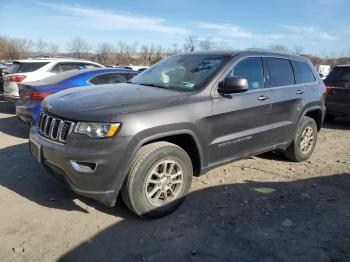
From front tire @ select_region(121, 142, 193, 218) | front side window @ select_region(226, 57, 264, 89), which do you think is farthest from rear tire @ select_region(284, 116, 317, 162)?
front tire @ select_region(121, 142, 193, 218)

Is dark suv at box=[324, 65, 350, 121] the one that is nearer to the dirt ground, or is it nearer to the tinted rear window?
the dirt ground

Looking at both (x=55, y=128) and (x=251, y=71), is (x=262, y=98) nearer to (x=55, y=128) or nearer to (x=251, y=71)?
(x=251, y=71)

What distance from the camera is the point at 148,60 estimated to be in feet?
126

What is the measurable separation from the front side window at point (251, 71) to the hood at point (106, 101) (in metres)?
0.97

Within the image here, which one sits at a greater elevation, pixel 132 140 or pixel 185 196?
pixel 132 140

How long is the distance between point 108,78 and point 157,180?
4.31 meters

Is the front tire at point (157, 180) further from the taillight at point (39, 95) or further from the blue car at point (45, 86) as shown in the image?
the taillight at point (39, 95)

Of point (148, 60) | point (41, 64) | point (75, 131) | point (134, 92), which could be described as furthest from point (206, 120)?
point (148, 60)

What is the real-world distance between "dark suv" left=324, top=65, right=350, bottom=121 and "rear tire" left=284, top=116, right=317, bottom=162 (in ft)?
11.2

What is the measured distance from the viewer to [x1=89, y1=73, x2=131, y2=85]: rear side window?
7311 millimetres

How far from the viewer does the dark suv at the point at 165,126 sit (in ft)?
11.0

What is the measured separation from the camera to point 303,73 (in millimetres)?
5758

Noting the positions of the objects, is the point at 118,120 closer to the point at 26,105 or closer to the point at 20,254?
the point at 20,254

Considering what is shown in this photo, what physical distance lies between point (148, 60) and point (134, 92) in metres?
35.2
